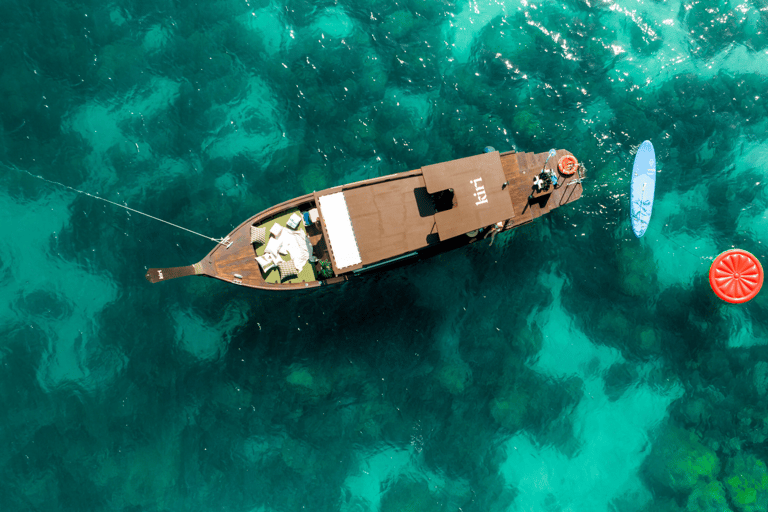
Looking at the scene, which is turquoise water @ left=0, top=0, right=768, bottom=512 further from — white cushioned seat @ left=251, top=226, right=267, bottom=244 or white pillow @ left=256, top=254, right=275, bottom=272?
white pillow @ left=256, top=254, right=275, bottom=272

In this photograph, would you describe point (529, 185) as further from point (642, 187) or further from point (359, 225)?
point (359, 225)

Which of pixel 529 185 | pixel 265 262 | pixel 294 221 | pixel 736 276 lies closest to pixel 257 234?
pixel 265 262

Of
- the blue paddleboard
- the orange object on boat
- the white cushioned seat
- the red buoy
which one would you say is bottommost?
the red buoy

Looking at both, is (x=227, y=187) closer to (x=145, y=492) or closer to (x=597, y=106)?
(x=145, y=492)

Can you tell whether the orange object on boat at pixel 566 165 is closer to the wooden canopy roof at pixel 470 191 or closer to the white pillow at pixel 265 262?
the wooden canopy roof at pixel 470 191

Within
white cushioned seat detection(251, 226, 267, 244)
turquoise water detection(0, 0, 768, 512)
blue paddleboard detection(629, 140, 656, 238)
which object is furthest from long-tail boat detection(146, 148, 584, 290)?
blue paddleboard detection(629, 140, 656, 238)
